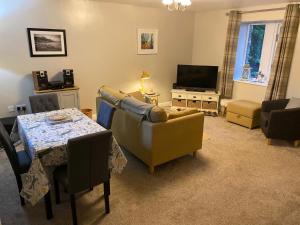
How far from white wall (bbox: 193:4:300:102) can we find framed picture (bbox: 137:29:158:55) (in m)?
1.33

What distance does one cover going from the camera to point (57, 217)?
227cm

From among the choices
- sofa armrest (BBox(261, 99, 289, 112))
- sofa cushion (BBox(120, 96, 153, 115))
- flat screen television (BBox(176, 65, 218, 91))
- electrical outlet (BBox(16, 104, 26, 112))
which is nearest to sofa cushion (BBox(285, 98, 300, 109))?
sofa armrest (BBox(261, 99, 289, 112))

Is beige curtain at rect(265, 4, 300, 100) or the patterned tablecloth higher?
beige curtain at rect(265, 4, 300, 100)

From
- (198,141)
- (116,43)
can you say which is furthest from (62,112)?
(116,43)

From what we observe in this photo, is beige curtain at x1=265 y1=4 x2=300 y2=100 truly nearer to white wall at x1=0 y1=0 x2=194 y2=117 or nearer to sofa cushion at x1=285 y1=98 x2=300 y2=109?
sofa cushion at x1=285 y1=98 x2=300 y2=109

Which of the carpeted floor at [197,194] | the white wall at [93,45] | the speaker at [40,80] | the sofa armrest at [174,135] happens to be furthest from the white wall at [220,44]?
the speaker at [40,80]

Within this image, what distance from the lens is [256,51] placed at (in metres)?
5.30

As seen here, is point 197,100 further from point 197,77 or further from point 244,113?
point 244,113

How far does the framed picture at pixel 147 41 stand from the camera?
209 inches

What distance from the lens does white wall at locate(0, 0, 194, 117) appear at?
3.99 m

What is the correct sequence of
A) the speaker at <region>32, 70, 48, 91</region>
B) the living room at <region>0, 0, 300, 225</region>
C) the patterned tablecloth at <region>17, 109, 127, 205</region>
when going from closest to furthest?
the patterned tablecloth at <region>17, 109, 127, 205</region> → the living room at <region>0, 0, 300, 225</region> → the speaker at <region>32, 70, 48, 91</region>

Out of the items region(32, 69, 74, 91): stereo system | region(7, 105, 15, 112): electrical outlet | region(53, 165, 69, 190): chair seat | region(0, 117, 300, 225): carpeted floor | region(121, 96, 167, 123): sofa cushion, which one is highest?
region(32, 69, 74, 91): stereo system

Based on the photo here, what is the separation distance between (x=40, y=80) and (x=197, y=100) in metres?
3.42

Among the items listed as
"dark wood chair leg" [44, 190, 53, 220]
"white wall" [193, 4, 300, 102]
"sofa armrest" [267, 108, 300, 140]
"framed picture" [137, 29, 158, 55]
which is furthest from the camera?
"framed picture" [137, 29, 158, 55]
